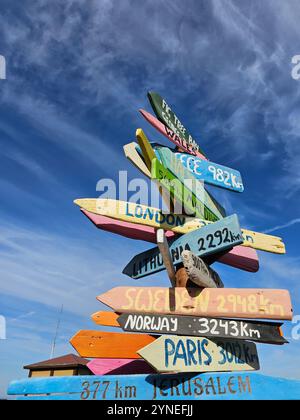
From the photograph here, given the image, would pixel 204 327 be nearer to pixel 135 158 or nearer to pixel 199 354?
pixel 199 354

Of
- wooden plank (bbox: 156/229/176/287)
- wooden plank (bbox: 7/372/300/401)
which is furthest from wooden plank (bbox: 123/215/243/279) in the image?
wooden plank (bbox: 7/372/300/401)

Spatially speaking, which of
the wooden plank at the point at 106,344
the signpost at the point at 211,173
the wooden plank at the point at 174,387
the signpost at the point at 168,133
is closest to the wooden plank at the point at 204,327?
the wooden plank at the point at 174,387

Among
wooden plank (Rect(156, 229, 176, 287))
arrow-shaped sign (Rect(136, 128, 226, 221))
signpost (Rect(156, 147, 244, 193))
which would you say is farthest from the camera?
signpost (Rect(156, 147, 244, 193))

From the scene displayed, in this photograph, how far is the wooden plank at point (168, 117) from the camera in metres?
6.34

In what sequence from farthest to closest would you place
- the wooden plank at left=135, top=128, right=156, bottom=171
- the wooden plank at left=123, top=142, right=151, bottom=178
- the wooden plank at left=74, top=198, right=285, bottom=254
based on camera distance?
the wooden plank at left=123, top=142, right=151, bottom=178
the wooden plank at left=74, top=198, right=285, bottom=254
the wooden plank at left=135, top=128, right=156, bottom=171

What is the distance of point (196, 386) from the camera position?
12.9ft

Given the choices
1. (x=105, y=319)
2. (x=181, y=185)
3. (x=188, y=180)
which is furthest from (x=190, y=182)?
(x=105, y=319)

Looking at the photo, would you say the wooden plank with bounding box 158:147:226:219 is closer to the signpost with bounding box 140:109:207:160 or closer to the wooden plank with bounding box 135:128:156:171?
the wooden plank with bounding box 135:128:156:171

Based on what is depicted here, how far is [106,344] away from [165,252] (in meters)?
1.90

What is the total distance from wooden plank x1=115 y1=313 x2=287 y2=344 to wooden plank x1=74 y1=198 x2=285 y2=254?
160cm

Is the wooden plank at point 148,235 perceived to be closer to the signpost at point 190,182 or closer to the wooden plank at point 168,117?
the signpost at point 190,182

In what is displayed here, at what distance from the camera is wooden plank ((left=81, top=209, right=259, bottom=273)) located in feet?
18.0

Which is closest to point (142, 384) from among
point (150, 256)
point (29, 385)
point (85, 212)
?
point (29, 385)
